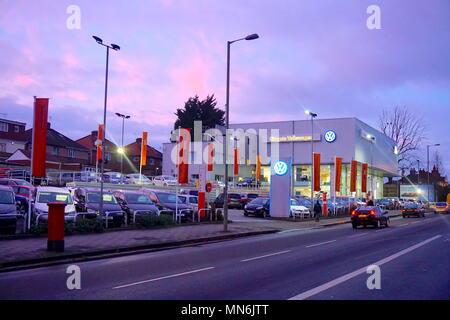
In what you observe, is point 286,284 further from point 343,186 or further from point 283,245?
point 343,186

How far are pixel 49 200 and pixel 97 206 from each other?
2416 mm

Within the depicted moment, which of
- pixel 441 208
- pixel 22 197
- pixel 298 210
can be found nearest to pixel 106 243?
pixel 22 197

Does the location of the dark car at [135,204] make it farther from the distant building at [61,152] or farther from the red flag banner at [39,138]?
the distant building at [61,152]

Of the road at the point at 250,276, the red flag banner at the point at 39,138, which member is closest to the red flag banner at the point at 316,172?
the road at the point at 250,276

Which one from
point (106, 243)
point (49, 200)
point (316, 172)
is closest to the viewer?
point (106, 243)

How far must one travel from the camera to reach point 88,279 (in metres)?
10.1

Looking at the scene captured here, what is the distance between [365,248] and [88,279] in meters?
9.99

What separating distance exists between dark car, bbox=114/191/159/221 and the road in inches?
314

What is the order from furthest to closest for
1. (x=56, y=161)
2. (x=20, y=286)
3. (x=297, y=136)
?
(x=297, y=136) → (x=56, y=161) → (x=20, y=286)

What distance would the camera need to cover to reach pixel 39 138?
17516 millimetres

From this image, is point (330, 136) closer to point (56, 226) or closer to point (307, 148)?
point (307, 148)

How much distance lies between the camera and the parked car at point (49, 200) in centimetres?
1959

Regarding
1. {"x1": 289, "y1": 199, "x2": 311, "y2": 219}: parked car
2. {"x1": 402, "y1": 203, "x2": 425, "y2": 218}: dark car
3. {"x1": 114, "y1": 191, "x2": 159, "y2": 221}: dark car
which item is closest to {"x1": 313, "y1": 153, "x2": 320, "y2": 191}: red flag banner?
{"x1": 289, "y1": 199, "x2": 311, "y2": 219}: parked car

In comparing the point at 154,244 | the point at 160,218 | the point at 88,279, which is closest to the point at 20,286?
the point at 88,279
